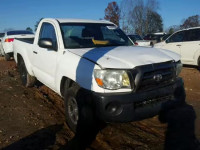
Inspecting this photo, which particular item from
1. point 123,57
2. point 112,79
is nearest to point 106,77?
point 112,79

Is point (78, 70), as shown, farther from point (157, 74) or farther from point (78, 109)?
point (157, 74)

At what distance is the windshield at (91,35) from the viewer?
4328 millimetres

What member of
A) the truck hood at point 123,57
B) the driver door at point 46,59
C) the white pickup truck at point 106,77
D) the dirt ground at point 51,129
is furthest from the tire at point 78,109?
the driver door at point 46,59

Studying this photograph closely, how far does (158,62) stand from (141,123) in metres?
1.35

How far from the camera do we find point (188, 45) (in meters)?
9.56

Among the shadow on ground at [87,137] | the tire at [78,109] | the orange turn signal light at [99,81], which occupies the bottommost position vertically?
the shadow on ground at [87,137]

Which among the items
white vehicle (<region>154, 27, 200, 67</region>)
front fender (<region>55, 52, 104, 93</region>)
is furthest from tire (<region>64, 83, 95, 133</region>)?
white vehicle (<region>154, 27, 200, 67</region>)

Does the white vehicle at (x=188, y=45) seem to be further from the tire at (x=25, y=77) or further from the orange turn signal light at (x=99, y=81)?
the orange turn signal light at (x=99, y=81)

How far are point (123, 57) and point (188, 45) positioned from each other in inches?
275

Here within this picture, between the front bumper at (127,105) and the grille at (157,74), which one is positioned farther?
the grille at (157,74)

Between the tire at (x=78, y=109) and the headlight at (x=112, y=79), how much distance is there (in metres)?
0.32

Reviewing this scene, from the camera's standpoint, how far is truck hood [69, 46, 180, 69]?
10.7 ft

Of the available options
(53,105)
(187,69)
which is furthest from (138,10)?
(53,105)

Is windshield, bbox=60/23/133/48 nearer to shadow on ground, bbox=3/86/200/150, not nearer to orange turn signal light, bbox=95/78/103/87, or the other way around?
orange turn signal light, bbox=95/78/103/87
